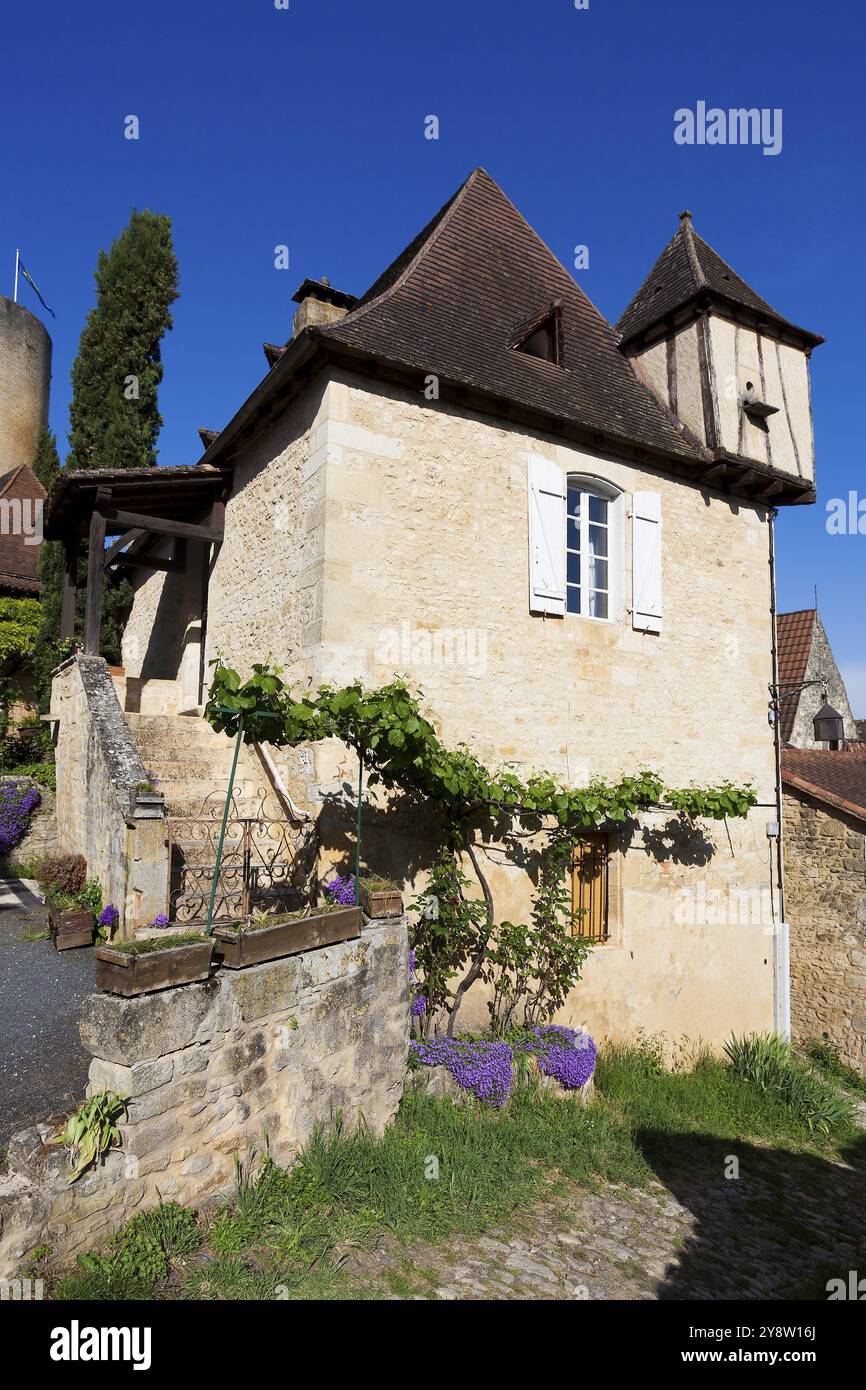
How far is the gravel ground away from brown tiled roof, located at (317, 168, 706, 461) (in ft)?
17.7

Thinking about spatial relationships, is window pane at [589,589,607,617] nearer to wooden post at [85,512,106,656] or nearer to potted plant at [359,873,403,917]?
potted plant at [359,873,403,917]

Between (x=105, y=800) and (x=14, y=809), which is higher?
(x=105, y=800)

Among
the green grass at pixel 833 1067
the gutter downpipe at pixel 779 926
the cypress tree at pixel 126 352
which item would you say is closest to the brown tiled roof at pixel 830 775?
the gutter downpipe at pixel 779 926

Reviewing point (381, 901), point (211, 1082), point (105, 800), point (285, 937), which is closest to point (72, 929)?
point (105, 800)

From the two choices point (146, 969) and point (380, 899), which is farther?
point (380, 899)

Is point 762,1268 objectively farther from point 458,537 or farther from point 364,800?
point 458,537

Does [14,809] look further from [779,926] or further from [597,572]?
[779,926]

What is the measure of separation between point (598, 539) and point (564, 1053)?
5.08m

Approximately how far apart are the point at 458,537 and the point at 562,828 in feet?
9.38

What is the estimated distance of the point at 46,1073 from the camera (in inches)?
161

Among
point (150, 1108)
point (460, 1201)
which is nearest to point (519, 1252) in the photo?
point (460, 1201)

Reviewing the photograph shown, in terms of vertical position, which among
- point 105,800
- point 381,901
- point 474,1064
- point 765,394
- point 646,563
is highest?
point 765,394

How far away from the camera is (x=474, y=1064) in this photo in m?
5.54

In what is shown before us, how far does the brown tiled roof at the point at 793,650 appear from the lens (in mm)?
12805
